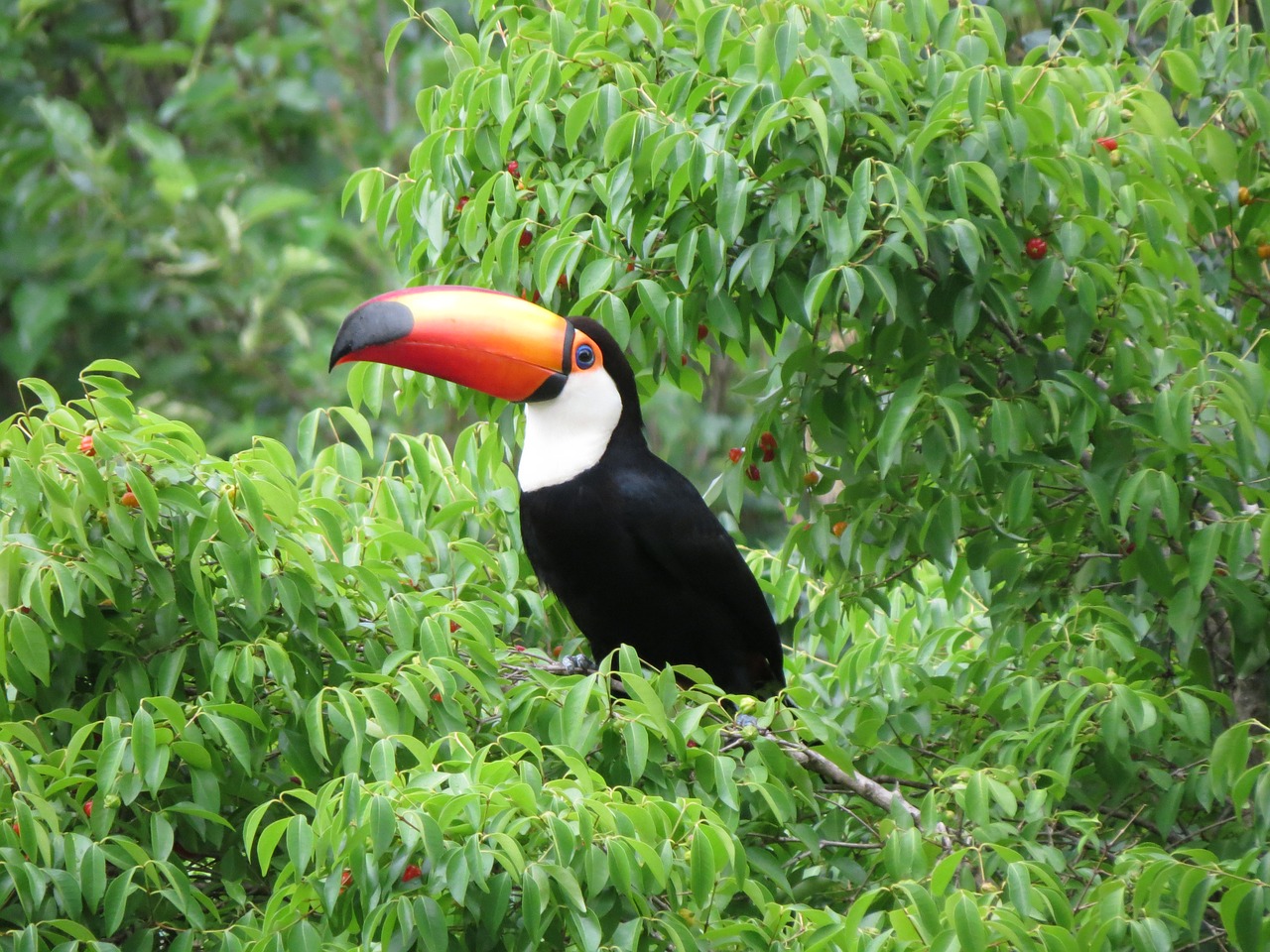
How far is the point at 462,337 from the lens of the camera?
12.4 feet

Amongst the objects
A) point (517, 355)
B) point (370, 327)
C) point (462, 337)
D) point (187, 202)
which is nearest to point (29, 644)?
point (370, 327)

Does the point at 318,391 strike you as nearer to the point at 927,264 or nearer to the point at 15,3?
the point at 15,3

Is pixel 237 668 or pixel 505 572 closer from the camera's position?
pixel 237 668

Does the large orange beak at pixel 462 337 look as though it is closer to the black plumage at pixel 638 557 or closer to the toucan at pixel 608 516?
the toucan at pixel 608 516

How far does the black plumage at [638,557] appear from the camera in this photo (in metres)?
4.13

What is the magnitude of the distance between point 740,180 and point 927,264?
49cm

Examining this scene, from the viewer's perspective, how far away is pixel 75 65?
9672 mm

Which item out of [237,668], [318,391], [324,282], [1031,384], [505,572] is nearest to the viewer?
[237,668]

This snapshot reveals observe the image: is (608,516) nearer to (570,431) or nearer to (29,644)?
(570,431)

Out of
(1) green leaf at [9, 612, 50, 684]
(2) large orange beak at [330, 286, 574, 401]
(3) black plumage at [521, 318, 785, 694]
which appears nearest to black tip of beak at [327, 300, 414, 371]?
(2) large orange beak at [330, 286, 574, 401]

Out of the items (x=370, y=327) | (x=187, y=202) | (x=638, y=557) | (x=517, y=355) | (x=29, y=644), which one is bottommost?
(x=638, y=557)

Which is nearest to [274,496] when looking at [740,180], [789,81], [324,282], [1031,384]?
[740,180]

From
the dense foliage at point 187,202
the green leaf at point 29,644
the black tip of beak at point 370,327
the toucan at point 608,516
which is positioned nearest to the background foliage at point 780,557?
the green leaf at point 29,644

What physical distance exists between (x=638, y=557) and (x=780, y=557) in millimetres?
443
